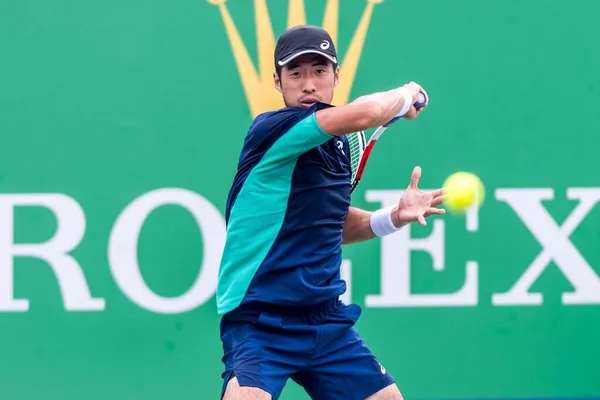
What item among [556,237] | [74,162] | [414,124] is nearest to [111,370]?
[74,162]

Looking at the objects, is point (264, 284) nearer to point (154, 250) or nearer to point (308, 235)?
point (308, 235)

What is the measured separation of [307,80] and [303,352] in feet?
2.82

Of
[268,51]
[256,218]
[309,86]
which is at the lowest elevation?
[256,218]

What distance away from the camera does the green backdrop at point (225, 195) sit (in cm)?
436

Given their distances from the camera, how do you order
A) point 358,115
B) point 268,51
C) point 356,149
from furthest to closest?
1. point 268,51
2. point 356,149
3. point 358,115

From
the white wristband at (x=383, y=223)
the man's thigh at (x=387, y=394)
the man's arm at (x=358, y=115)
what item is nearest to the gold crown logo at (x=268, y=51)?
the white wristband at (x=383, y=223)

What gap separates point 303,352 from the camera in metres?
3.44

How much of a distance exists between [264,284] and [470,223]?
1443 millimetres

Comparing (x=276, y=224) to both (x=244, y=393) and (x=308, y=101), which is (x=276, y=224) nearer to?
(x=308, y=101)

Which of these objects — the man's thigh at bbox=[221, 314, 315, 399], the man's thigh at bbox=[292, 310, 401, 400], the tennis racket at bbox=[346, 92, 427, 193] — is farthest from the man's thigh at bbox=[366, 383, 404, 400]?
the tennis racket at bbox=[346, 92, 427, 193]

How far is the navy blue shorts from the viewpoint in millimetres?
3357

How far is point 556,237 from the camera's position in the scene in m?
4.60

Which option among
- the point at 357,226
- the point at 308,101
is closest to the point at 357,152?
the point at 357,226

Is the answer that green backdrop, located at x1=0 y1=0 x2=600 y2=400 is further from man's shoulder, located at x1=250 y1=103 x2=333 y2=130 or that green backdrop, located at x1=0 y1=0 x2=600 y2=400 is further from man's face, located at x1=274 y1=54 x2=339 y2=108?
man's shoulder, located at x1=250 y1=103 x2=333 y2=130
